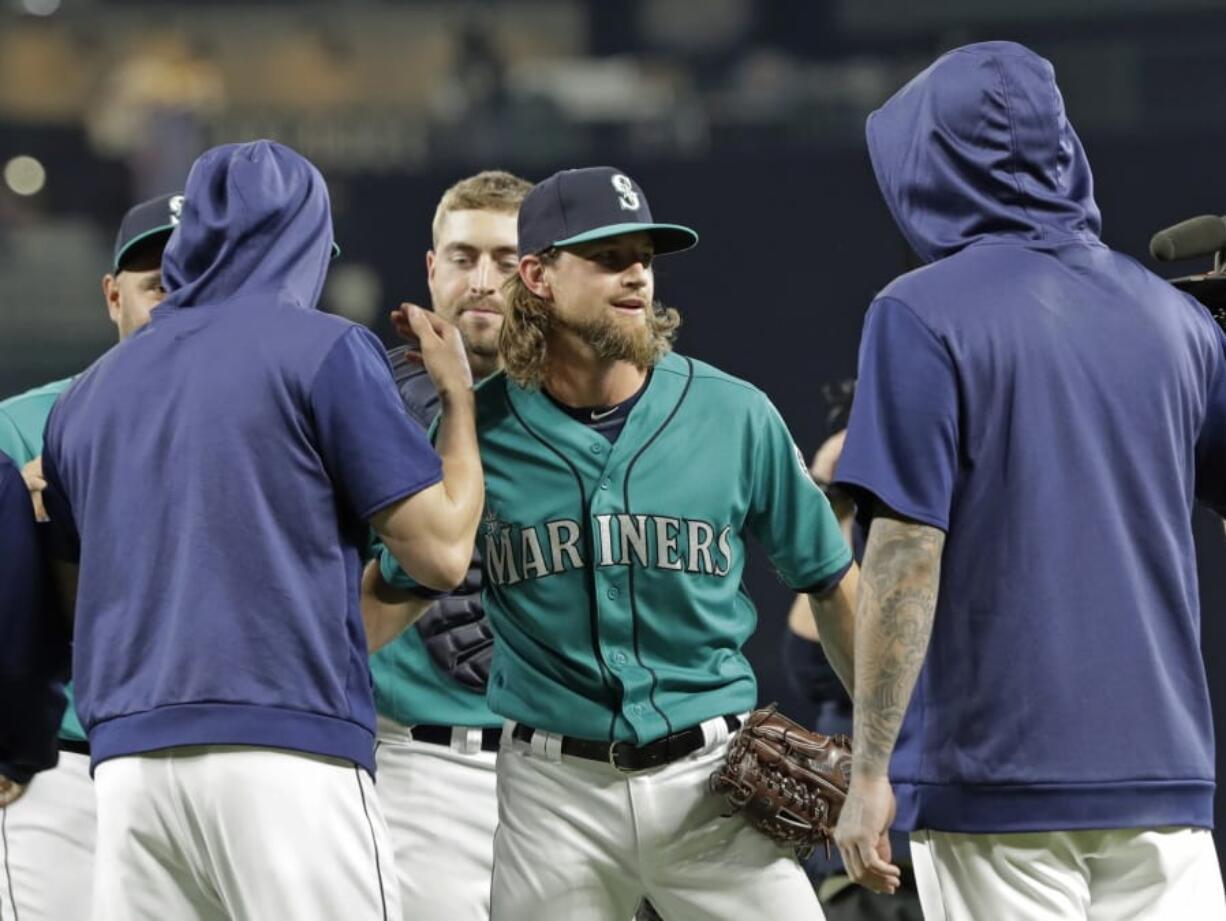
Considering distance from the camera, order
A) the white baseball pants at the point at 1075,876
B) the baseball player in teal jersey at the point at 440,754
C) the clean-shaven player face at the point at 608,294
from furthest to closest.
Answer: the baseball player in teal jersey at the point at 440,754 < the clean-shaven player face at the point at 608,294 < the white baseball pants at the point at 1075,876

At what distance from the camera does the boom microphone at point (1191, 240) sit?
8.96 feet

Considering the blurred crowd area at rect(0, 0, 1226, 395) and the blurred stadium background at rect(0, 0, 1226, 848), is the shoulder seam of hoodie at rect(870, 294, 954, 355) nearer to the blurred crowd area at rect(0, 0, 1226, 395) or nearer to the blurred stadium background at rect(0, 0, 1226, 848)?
the blurred stadium background at rect(0, 0, 1226, 848)

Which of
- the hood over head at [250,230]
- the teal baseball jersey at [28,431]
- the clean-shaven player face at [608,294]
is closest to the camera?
the hood over head at [250,230]

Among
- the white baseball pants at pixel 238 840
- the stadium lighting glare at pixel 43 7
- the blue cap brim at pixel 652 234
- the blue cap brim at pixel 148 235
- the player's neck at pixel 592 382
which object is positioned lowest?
the white baseball pants at pixel 238 840

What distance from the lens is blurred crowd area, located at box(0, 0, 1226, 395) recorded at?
8477 millimetres

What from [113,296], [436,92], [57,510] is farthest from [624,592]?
[436,92]

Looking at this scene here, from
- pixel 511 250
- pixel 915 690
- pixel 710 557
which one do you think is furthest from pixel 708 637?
pixel 511 250

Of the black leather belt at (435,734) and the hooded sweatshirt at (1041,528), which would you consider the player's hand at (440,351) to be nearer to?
the hooded sweatshirt at (1041,528)

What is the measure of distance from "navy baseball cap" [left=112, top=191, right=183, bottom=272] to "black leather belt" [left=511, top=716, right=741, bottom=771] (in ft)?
4.26

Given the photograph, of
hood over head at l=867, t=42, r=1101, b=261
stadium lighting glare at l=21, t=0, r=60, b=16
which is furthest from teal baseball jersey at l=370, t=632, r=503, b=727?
stadium lighting glare at l=21, t=0, r=60, b=16

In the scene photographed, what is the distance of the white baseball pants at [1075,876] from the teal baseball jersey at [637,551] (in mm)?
683

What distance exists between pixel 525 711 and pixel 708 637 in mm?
318

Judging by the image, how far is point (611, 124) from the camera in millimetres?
10430

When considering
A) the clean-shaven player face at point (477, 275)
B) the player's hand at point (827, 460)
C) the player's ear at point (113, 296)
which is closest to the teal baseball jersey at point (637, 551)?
the clean-shaven player face at point (477, 275)
